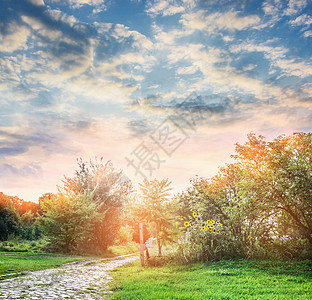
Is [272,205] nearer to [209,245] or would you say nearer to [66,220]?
[209,245]

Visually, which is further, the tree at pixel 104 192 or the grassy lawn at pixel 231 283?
the tree at pixel 104 192

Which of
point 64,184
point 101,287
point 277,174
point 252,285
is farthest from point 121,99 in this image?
point 64,184

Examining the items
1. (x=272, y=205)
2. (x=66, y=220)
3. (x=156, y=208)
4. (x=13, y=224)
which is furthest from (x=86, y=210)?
(x=13, y=224)

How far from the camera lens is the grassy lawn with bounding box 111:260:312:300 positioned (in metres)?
5.70

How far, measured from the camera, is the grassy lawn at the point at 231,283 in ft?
18.7

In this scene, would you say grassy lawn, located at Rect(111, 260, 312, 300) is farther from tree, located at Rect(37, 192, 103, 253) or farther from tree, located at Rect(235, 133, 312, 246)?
tree, located at Rect(37, 192, 103, 253)

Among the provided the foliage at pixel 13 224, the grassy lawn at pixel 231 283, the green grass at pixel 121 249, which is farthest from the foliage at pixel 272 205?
the foliage at pixel 13 224

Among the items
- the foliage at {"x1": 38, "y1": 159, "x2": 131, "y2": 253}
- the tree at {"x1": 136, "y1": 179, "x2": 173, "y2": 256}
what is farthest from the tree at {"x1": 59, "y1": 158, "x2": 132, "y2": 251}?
the tree at {"x1": 136, "y1": 179, "x2": 173, "y2": 256}

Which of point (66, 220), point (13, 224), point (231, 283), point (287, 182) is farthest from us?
point (13, 224)

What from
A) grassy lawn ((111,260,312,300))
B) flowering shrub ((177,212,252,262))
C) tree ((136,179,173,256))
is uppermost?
tree ((136,179,173,256))

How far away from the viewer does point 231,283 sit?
272 inches

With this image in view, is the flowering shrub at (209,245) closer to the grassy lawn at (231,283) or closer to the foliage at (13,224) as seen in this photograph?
the grassy lawn at (231,283)

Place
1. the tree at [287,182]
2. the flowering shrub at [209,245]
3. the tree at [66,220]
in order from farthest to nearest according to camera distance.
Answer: the tree at [66,220] → the flowering shrub at [209,245] → the tree at [287,182]

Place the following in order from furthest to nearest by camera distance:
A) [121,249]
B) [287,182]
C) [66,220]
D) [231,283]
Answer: [121,249] → [66,220] → [287,182] → [231,283]
